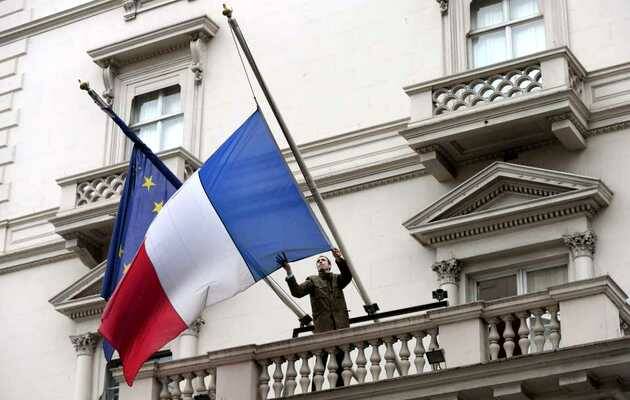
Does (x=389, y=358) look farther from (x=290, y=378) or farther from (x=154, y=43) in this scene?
(x=154, y=43)

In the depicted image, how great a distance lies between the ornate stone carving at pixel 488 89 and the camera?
902 inches

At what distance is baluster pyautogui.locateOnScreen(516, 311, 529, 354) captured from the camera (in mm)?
18663

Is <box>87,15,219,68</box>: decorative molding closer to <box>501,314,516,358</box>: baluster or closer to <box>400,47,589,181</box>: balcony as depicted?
<box>400,47,589,181</box>: balcony

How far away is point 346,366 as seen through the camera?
64.6 feet

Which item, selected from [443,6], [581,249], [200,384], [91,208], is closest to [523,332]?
[581,249]

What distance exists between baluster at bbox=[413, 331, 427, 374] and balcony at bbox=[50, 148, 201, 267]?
695cm

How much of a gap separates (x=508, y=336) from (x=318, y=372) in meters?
2.34

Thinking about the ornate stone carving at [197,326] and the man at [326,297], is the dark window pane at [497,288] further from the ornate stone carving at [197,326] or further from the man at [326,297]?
the ornate stone carving at [197,326]

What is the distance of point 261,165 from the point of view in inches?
850

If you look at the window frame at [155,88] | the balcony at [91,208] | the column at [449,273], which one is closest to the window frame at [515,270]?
the column at [449,273]

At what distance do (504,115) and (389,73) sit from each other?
2821 millimetres


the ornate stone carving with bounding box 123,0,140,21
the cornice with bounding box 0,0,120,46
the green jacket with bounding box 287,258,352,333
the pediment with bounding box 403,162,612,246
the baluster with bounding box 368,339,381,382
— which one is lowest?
the baluster with bounding box 368,339,381,382

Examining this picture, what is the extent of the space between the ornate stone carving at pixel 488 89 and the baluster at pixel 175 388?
17.3ft

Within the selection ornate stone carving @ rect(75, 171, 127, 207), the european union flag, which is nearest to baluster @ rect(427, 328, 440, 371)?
the european union flag
